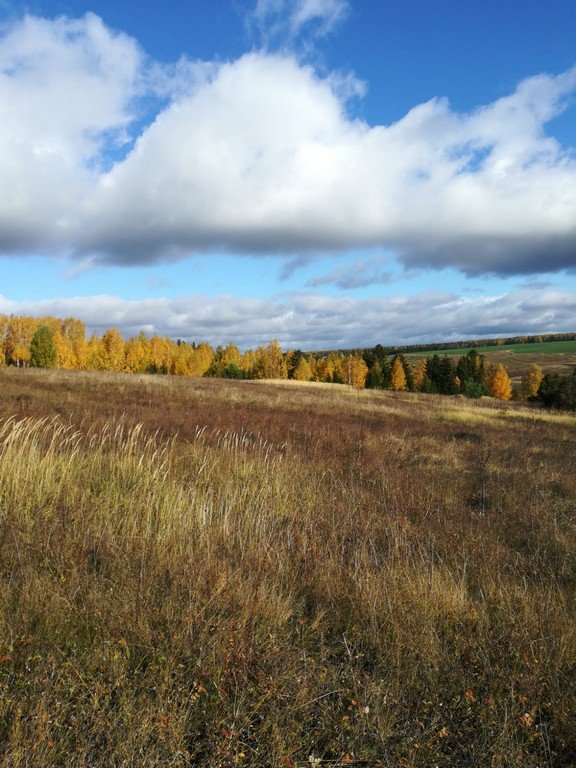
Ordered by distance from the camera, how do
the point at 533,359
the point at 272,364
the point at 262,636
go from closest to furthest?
the point at 262,636 → the point at 272,364 → the point at 533,359

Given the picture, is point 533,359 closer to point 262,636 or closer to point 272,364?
point 272,364

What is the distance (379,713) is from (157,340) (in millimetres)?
99211

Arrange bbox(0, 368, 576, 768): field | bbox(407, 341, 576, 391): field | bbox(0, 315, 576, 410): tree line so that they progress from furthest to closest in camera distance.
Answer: bbox(407, 341, 576, 391): field < bbox(0, 315, 576, 410): tree line < bbox(0, 368, 576, 768): field

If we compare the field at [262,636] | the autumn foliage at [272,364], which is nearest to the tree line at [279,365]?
the autumn foliage at [272,364]

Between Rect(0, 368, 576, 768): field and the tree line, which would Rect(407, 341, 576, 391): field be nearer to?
the tree line

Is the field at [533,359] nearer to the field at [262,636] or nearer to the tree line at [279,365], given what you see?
the tree line at [279,365]

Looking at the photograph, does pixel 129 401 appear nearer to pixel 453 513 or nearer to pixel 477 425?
pixel 453 513

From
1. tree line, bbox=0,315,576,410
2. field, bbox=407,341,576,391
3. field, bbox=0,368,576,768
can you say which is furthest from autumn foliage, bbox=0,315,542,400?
field, bbox=0,368,576,768

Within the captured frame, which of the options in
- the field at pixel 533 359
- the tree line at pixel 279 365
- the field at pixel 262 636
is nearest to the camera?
the field at pixel 262 636

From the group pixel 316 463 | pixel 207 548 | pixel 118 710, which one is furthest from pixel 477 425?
pixel 118 710

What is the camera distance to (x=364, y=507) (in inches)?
218

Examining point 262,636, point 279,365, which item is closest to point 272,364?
point 279,365

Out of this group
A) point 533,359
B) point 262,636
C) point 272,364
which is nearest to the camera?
point 262,636

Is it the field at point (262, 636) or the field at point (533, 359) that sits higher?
the field at point (262, 636)
